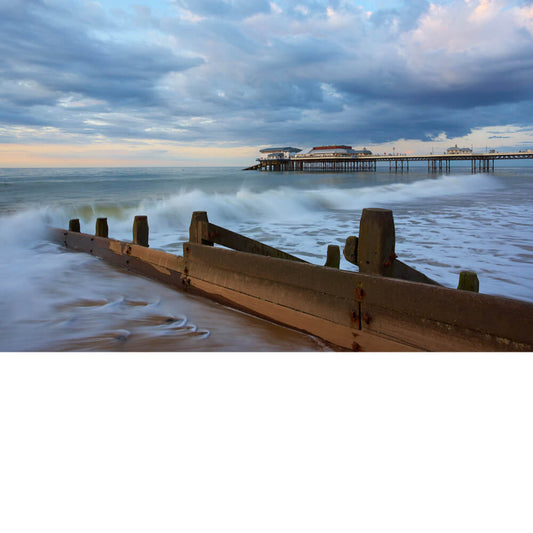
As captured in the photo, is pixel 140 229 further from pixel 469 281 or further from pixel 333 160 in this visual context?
pixel 333 160

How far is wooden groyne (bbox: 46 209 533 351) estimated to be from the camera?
6.23 feet

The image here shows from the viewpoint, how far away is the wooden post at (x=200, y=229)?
3.63 metres

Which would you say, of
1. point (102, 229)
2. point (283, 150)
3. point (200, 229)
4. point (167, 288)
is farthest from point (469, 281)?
point (283, 150)

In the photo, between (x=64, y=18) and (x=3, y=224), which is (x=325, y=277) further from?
(x=3, y=224)

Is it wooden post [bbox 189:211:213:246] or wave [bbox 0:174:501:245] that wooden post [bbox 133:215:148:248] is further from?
wave [bbox 0:174:501:245]

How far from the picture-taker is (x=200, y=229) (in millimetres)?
3646

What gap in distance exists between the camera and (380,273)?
95.0 inches

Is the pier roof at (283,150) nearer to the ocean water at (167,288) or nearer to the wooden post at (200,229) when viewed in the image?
the ocean water at (167,288)

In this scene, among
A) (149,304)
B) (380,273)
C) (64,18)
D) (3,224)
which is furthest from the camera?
(3,224)

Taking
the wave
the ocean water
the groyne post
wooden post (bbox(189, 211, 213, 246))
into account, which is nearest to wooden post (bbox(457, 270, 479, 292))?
the groyne post

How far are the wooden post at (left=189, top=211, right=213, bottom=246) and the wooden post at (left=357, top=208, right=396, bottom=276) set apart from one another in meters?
1.57

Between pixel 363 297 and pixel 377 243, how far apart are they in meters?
0.31
